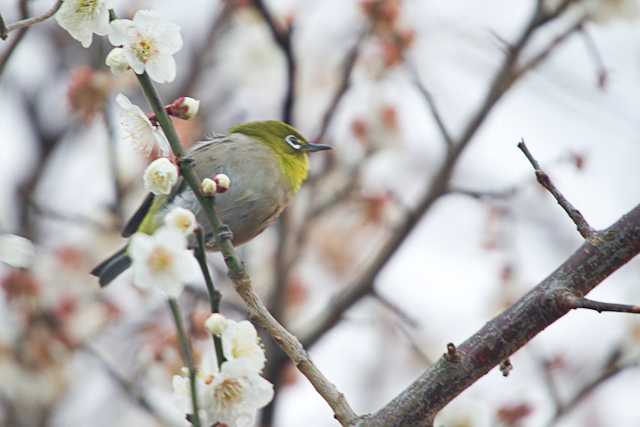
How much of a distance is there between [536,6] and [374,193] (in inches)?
61.1

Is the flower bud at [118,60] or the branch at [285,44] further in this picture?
the branch at [285,44]

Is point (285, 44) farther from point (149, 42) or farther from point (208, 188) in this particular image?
point (208, 188)

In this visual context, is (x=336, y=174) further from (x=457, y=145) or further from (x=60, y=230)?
(x=60, y=230)

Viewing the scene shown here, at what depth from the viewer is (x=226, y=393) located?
1.84m

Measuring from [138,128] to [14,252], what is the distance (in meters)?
0.46

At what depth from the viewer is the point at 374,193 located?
512 centimetres

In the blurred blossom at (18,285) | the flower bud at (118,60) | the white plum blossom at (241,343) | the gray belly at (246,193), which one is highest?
the flower bud at (118,60)

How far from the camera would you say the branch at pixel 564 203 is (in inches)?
71.9

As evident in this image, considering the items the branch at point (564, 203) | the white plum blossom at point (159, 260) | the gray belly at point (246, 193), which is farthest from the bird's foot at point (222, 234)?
the gray belly at point (246, 193)

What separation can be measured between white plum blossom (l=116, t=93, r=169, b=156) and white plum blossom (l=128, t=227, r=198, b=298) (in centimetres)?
36

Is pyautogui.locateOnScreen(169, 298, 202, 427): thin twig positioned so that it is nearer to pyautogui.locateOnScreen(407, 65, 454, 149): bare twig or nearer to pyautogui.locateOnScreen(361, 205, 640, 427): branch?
pyautogui.locateOnScreen(361, 205, 640, 427): branch

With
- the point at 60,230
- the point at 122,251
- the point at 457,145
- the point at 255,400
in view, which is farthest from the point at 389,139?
the point at 255,400

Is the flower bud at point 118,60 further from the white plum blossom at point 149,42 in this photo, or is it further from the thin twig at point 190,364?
the thin twig at point 190,364

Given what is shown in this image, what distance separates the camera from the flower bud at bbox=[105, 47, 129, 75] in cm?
194
